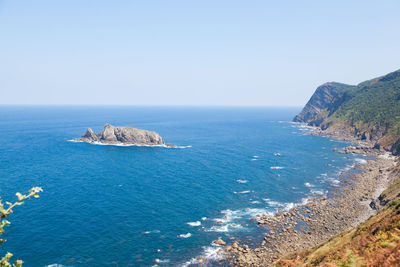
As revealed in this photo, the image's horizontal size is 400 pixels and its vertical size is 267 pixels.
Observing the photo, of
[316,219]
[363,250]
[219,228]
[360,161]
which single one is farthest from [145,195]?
[360,161]

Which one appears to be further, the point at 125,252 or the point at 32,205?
the point at 32,205

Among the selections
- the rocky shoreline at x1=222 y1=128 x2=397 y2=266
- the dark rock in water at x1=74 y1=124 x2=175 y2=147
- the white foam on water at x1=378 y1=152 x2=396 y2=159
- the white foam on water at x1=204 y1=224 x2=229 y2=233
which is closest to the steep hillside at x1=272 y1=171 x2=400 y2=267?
the rocky shoreline at x1=222 y1=128 x2=397 y2=266

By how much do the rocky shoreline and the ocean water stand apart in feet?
13.5

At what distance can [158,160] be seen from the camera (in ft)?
440

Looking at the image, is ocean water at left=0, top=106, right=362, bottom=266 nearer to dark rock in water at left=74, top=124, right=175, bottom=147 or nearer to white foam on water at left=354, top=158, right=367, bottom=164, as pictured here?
white foam on water at left=354, top=158, right=367, bottom=164

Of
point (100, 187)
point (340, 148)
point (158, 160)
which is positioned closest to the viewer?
point (100, 187)

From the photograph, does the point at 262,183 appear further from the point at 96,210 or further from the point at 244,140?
the point at 244,140

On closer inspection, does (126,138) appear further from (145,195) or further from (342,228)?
(342,228)

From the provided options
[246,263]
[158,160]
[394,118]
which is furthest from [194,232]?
[394,118]

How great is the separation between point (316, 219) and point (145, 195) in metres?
55.9

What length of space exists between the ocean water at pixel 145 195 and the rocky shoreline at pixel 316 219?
4113 mm

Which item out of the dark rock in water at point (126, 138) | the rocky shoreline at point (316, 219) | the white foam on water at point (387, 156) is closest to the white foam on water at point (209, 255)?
the rocky shoreline at point (316, 219)

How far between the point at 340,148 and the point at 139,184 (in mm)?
133823

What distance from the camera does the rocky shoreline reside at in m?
56.2
